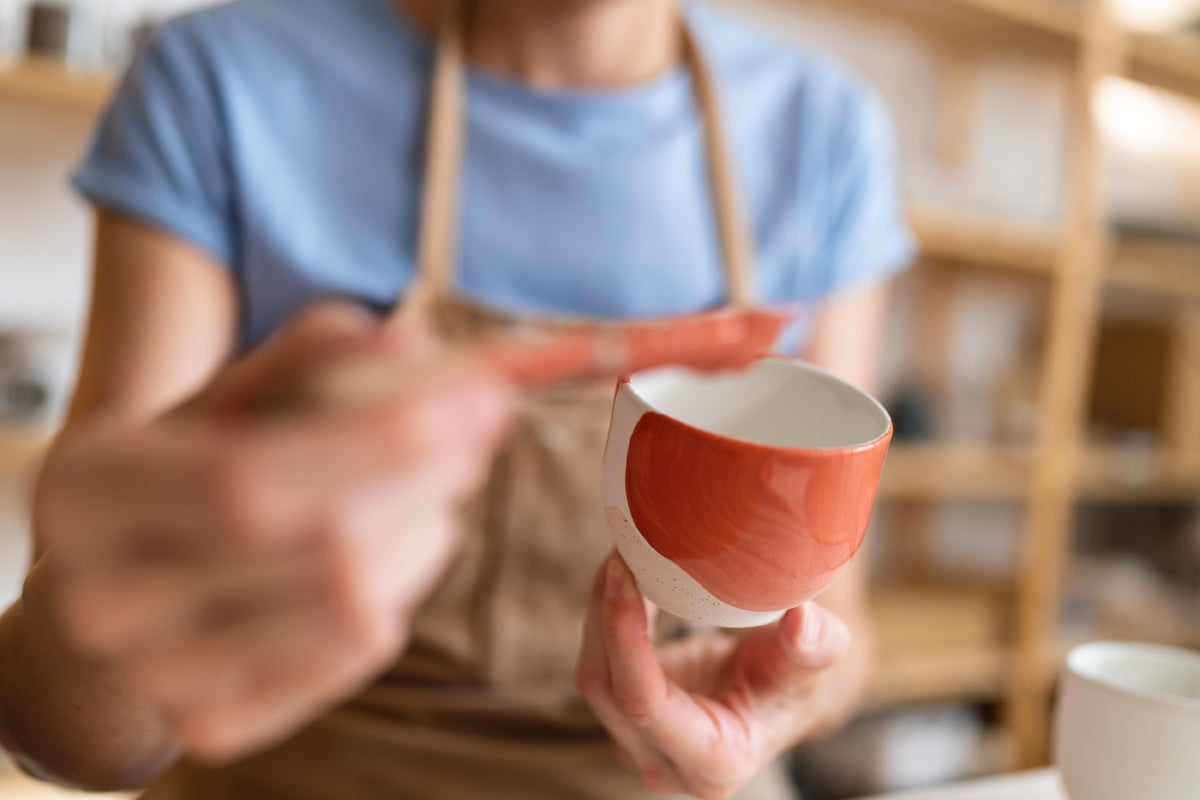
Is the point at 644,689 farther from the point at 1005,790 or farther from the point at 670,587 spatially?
the point at 1005,790

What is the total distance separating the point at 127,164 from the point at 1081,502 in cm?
204

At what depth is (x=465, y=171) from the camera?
2.64ft

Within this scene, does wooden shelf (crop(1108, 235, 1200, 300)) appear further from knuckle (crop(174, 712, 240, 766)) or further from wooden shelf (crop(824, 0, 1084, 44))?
knuckle (crop(174, 712, 240, 766))

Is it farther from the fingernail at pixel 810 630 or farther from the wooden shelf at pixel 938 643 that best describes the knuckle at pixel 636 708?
the wooden shelf at pixel 938 643

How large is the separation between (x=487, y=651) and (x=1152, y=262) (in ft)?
5.41

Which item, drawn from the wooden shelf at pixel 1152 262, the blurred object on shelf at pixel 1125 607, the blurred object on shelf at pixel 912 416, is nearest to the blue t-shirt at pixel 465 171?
the blurred object on shelf at pixel 912 416

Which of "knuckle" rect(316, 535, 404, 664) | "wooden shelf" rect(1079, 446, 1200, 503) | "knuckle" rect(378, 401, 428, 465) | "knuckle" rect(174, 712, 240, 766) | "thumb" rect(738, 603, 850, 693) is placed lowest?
"wooden shelf" rect(1079, 446, 1200, 503)

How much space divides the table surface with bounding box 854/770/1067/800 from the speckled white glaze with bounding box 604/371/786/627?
241mm

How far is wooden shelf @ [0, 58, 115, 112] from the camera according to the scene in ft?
3.33

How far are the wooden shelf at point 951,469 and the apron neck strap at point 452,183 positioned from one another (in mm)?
766

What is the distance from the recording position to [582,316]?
0.81 m

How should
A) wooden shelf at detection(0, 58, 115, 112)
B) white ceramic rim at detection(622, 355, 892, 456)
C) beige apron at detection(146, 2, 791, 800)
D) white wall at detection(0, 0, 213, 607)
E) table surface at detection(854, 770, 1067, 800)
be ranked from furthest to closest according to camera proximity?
white wall at detection(0, 0, 213, 607)
wooden shelf at detection(0, 58, 115, 112)
beige apron at detection(146, 2, 791, 800)
table surface at detection(854, 770, 1067, 800)
white ceramic rim at detection(622, 355, 892, 456)

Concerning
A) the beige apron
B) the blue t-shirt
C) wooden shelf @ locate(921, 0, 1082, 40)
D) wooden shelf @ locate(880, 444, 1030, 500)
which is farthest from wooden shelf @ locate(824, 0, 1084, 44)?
the beige apron

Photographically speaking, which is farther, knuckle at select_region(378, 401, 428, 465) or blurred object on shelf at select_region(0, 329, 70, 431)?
blurred object on shelf at select_region(0, 329, 70, 431)
